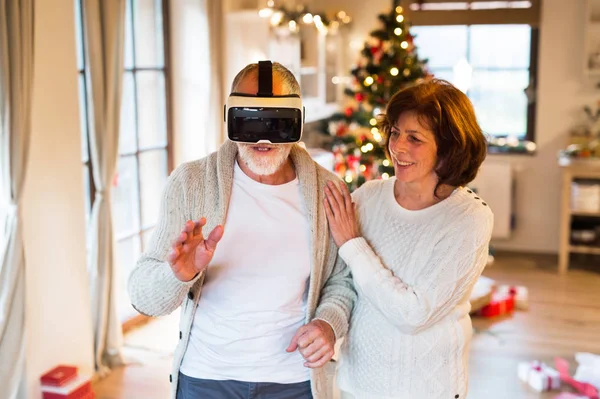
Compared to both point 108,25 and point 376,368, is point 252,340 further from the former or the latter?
point 108,25

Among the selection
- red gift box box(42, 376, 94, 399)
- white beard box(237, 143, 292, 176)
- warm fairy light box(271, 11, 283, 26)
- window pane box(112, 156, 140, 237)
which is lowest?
red gift box box(42, 376, 94, 399)

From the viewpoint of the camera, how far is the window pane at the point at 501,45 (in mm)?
5762

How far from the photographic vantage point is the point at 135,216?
407 centimetres

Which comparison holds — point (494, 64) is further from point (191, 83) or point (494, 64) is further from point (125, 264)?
point (125, 264)

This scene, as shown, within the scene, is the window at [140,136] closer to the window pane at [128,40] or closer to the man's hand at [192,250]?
the window pane at [128,40]

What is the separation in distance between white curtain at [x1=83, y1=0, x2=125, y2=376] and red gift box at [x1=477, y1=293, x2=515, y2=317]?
208 centimetres

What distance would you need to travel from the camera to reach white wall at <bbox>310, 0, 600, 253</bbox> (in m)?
5.55

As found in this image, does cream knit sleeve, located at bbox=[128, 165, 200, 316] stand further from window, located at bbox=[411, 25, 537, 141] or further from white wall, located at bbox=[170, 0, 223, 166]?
window, located at bbox=[411, 25, 537, 141]

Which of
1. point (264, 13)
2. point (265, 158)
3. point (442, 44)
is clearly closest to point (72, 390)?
point (265, 158)

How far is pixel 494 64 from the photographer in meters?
5.84

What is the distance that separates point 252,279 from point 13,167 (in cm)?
149

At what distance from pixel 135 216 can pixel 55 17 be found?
4.49 feet

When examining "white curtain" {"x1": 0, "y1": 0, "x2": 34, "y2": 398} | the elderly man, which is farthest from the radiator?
the elderly man

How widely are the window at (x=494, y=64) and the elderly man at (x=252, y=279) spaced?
4.41 meters
